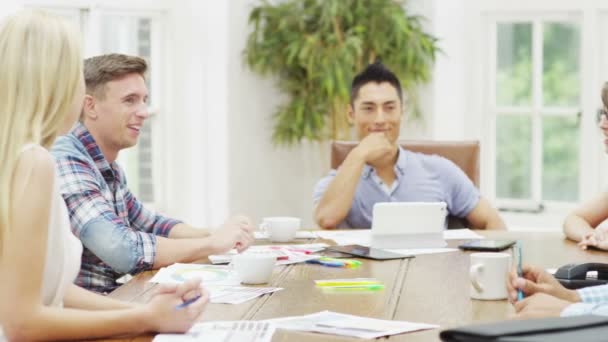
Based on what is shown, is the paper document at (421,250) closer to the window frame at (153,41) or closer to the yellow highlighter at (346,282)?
the yellow highlighter at (346,282)

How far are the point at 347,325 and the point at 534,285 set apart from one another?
43 centimetres

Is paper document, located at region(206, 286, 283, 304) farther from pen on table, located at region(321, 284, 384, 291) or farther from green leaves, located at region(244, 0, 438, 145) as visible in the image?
green leaves, located at region(244, 0, 438, 145)

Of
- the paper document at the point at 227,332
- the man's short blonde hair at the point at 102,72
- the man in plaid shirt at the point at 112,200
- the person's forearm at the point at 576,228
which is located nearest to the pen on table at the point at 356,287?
the paper document at the point at 227,332

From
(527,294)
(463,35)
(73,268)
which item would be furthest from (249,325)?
(463,35)

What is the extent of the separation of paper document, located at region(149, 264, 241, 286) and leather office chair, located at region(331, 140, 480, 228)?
136 cm

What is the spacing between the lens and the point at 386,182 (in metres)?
3.41

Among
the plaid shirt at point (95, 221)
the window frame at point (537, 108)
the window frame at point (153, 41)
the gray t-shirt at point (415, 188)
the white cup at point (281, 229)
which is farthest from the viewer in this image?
the window frame at point (537, 108)

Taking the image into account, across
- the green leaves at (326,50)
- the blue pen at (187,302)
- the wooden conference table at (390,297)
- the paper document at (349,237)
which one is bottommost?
the wooden conference table at (390,297)

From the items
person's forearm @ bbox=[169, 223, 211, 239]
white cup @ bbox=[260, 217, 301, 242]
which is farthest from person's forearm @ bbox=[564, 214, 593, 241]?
person's forearm @ bbox=[169, 223, 211, 239]

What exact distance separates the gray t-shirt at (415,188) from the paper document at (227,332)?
1.74 metres

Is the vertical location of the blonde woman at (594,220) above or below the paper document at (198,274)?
above

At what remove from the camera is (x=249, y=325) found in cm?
158

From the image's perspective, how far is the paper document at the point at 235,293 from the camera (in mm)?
1812

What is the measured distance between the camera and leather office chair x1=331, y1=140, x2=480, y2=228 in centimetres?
347
